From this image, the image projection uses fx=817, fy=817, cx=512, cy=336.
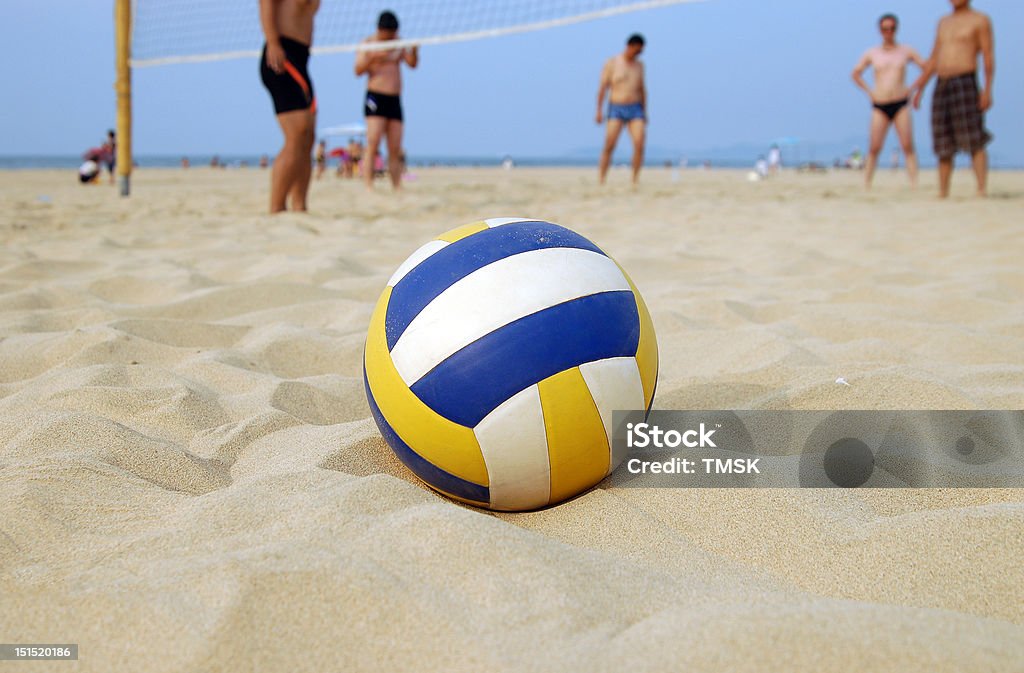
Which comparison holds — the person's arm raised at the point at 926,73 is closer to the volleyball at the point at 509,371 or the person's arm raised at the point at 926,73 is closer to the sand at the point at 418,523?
the sand at the point at 418,523

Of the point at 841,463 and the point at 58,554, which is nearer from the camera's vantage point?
the point at 58,554

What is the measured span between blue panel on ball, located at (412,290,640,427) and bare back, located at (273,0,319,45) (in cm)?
479

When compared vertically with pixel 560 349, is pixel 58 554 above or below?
below

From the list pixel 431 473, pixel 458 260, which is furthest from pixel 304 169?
pixel 431 473

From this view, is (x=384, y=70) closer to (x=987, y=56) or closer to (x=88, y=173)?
(x=987, y=56)

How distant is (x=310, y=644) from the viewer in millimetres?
1177

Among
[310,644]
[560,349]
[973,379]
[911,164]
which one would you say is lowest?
[310,644]

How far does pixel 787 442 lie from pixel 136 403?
1.70 metres

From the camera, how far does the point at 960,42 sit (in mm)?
8031

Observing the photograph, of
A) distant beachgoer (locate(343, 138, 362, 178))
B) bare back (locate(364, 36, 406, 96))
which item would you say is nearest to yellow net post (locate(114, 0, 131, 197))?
bare back (locate(364, 36, 406, 96))

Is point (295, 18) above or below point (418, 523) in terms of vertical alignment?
above

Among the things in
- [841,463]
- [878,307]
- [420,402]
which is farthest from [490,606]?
[878,307]

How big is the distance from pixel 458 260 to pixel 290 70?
4563 millimetres

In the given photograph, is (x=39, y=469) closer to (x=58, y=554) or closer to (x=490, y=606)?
(x=58, y=554)
